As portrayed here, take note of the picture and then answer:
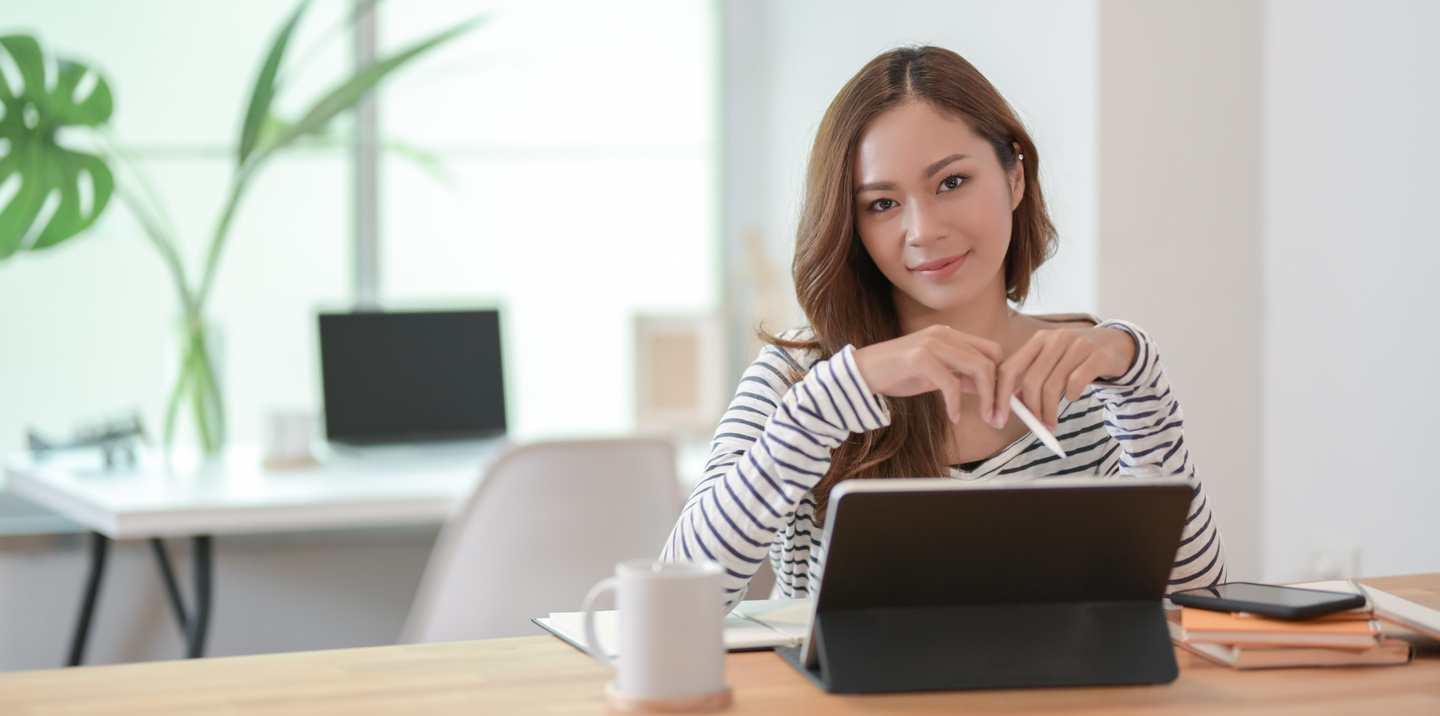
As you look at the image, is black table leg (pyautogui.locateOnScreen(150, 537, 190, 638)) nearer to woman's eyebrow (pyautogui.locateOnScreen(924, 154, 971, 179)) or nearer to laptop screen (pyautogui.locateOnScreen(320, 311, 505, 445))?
laptop screen (pyautogui.locateOnScreen(320, 311, 505, 445))

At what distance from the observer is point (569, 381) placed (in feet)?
10.2

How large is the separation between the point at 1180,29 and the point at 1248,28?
12 centimetres

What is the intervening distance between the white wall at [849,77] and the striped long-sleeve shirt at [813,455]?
30 centimetres

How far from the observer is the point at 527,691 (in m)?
0.85

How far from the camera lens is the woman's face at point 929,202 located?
1365 mm

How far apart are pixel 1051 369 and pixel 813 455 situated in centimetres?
23

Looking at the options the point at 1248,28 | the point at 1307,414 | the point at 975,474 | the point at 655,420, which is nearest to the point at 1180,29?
the point at 1248,28

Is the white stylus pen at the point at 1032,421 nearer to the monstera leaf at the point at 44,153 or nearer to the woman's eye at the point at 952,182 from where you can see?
the woman's eye at the point at 952,182

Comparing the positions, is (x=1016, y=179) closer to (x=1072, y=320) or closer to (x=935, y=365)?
(x=1072, y=320)

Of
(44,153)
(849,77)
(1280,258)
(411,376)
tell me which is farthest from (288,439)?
(1280,258)

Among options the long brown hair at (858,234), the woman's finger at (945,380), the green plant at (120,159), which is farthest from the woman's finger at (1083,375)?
the green plant at (120,159)

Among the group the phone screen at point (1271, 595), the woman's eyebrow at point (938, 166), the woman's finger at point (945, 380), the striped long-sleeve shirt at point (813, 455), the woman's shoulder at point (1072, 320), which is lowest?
the phone screen at point (1271, 595)

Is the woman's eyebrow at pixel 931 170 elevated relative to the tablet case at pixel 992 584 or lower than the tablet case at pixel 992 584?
elevated

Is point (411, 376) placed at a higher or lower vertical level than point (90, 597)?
higher
